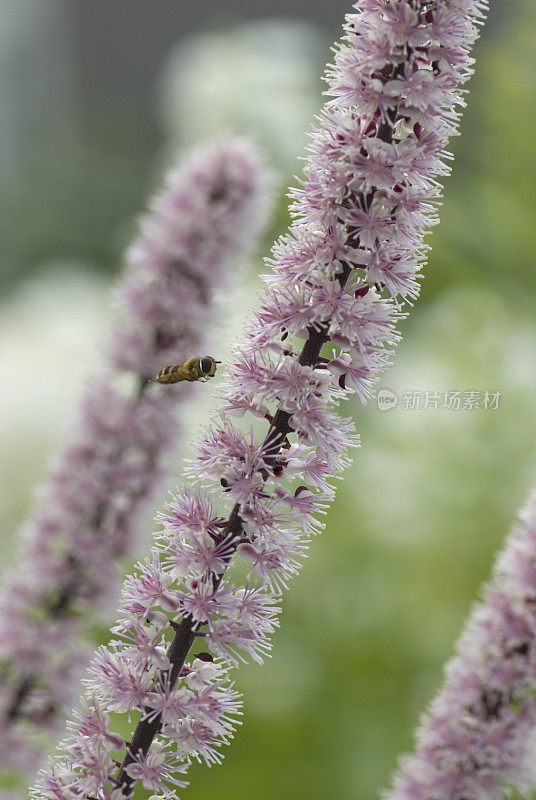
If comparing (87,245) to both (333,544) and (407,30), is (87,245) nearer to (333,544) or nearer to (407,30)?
(333,544)

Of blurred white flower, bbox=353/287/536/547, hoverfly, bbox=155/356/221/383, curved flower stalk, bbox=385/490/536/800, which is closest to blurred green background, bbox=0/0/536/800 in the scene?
blurred white flower, bbox=353/287/536/547

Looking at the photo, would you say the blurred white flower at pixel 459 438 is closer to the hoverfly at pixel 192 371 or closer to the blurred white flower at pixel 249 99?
the blurred white flower at pixel 249 99

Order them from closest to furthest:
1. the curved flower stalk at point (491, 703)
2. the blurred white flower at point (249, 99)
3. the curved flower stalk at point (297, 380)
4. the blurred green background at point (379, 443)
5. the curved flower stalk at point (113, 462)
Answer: the curved flower stalk at point (297, 380) → the curved flower stalk at point (491, 703) → the curved flower stalk at point (113, 462) → the blurred green background at point (379, 443) → the blurred white flower at point (249, 99)

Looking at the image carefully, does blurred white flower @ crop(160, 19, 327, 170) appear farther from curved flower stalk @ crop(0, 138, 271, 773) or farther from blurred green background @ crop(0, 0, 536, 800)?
curved flower stalk @ crop(0, 138, 271, 773)

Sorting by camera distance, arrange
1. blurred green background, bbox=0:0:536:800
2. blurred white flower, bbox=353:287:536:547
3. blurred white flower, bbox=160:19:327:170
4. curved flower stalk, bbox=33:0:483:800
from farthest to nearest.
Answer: blurred white flower, bbox=160:19:327:170
blurred white flower, bbox=353:287:536:547
blurred green background, bbox=0:0:536:800
curved flower stalk, bbox=33:0:483:800

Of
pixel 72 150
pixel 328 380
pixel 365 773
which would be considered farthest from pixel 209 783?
pixel 72 150

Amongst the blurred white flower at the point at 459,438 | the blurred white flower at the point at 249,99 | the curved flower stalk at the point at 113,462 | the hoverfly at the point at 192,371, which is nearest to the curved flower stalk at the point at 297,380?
the hoverfly at the point at 192,371
